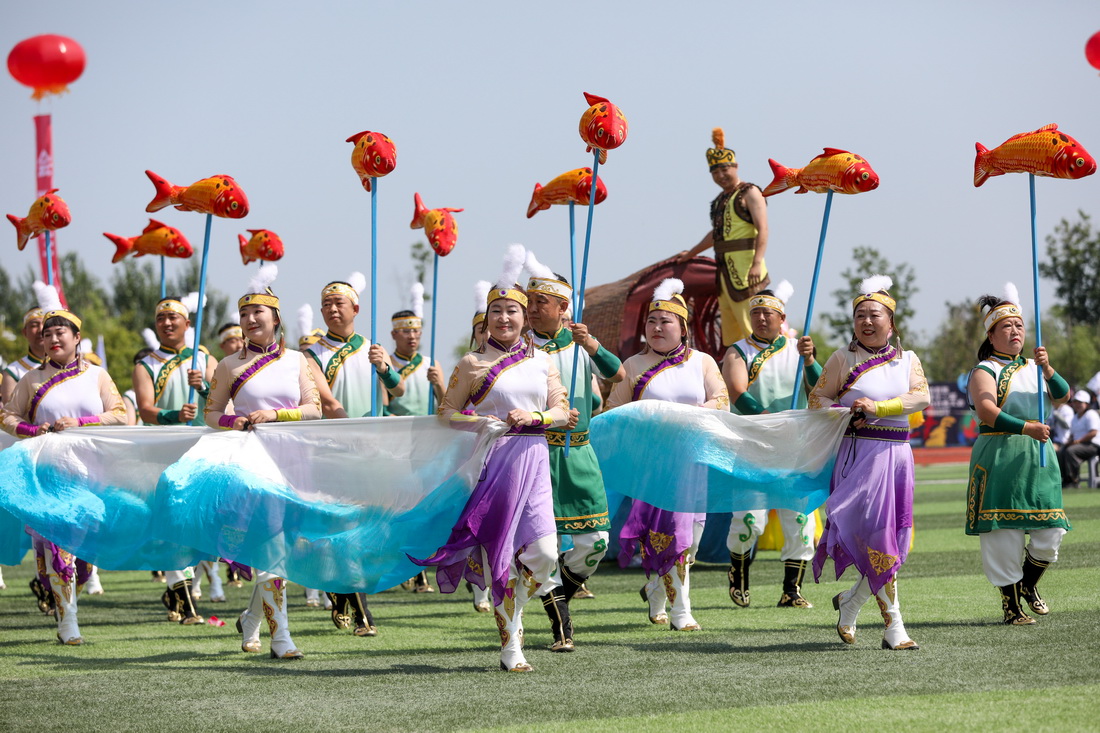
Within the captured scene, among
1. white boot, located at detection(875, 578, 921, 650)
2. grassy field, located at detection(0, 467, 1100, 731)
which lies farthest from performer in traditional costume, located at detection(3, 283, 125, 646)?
white boot, located at detection(875, 578, 921, 650)

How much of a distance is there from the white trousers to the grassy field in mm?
297

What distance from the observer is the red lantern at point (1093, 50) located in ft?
29.0

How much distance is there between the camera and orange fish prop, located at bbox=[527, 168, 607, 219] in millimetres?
7863

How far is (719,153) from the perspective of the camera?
1077 centimetres

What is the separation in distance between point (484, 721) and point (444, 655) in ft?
6.10

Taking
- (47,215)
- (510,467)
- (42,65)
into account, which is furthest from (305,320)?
(42,65)

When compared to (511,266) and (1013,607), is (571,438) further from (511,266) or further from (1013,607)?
(1013,607)

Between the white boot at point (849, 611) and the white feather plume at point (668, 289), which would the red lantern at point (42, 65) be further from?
the white boot at point (849, 611)

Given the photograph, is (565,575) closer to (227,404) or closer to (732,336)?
(227,404)

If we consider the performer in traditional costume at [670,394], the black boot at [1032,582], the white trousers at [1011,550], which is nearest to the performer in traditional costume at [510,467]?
the performer in traditional costume at [670,394]

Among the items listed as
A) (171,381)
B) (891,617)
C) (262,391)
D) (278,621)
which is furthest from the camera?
(171,381)

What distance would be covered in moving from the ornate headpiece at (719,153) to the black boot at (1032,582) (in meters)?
4.53

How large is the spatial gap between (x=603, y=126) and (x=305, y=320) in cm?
365

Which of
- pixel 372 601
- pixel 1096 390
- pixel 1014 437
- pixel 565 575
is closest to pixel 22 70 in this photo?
pixel 372 601
